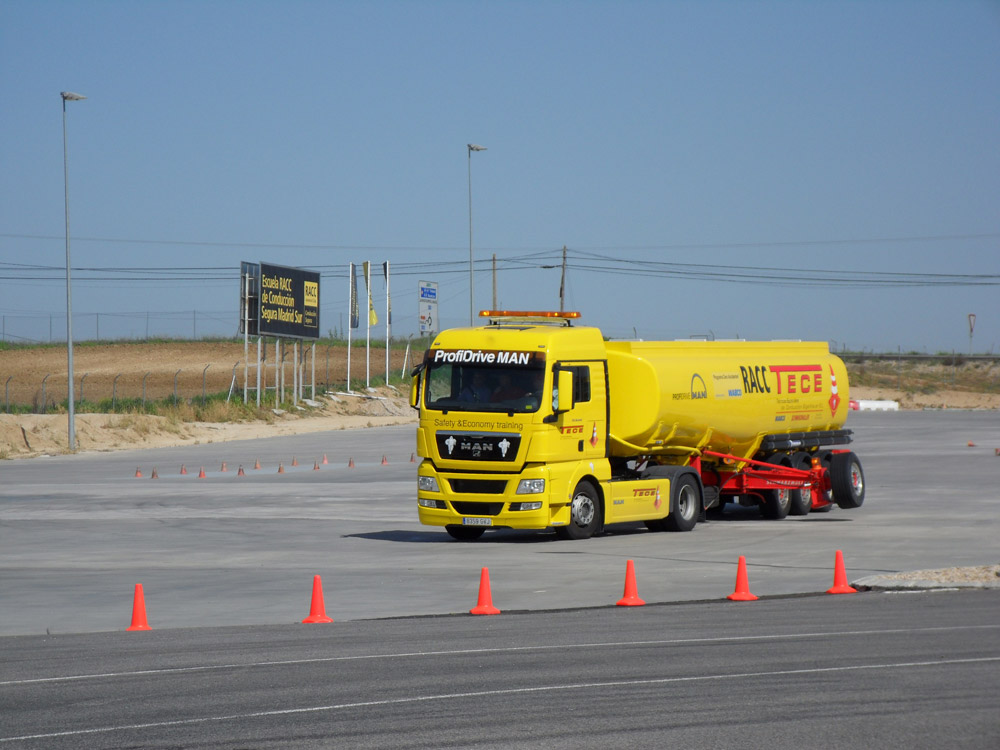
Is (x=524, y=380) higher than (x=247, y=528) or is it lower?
higher

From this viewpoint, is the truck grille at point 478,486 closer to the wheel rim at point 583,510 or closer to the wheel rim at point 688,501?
the wheel rim at point 583,510

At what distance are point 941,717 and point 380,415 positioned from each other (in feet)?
199

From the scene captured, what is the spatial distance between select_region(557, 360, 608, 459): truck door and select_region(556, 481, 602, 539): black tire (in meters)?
0.60

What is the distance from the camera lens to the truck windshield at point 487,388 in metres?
20.9

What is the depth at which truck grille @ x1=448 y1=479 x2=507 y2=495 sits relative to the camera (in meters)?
20.8

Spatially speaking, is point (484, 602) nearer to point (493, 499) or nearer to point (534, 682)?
point (534, 682)

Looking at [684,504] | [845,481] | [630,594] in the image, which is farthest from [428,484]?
[845,481]

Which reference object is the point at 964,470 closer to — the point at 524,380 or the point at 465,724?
the point at 524,380

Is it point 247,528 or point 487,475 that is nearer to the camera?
point 487,475

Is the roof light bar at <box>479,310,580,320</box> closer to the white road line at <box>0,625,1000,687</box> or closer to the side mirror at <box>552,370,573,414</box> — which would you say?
the side mirror at <box>552,370,573,414</box>

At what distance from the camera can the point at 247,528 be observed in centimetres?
2395

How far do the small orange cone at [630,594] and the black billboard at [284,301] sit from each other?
1933 inches

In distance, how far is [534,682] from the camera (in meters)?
9.95

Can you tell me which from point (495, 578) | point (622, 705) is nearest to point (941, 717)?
point (622, 705)
